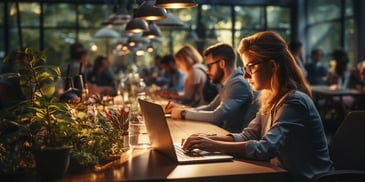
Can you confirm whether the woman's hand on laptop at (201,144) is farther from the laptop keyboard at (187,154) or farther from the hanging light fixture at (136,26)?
the hanging light fixture at (136,26)

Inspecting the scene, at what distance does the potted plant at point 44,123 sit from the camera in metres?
1.69

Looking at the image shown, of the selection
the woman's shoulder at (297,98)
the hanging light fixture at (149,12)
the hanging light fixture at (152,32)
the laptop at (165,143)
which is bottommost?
the laptop at (165,143)

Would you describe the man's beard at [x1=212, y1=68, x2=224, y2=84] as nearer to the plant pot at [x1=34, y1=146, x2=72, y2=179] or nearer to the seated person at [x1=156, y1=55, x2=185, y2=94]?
the plant pot at [x1=34, y1=146, x2=72, y2=179]

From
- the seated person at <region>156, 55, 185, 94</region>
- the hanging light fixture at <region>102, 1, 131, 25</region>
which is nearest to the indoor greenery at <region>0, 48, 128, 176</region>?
the hanging light fixture at <region>102, 1, 131, 25</region>

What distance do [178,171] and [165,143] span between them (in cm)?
28

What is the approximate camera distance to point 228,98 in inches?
140

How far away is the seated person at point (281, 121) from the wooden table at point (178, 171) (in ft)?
0.38

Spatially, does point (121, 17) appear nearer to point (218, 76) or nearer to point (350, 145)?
point (218, 76)

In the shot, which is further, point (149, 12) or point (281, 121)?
point (149, 12)

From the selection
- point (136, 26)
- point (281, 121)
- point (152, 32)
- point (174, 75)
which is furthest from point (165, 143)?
point (174, 75)

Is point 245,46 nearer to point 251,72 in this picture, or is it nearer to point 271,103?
point 251,72

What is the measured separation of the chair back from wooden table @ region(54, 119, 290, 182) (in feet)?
2.03

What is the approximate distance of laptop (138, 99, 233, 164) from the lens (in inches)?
77.9

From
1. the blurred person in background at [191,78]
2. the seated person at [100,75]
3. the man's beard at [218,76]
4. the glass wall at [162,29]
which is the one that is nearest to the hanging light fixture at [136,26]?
the man's beard at [218,76]
